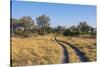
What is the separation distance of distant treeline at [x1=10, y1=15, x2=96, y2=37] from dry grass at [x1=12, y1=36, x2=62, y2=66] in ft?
0.23

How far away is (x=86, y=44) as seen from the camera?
8.34 feet

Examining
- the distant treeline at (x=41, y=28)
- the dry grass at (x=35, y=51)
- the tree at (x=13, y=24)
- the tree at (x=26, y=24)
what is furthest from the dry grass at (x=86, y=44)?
the tree at (x=13, y=24)

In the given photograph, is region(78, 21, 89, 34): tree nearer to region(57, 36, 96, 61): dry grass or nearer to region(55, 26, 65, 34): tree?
region(57, 36, 96, 61): dry grass

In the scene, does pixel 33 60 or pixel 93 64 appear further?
pixel 93 64

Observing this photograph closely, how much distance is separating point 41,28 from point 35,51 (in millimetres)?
271

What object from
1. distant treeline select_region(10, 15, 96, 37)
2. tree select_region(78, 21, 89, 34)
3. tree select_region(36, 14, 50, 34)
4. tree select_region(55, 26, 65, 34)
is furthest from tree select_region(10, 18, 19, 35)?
tree select_region(78, 21, 89, 34)

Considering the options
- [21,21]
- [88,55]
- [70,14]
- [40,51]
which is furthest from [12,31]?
[88,55]

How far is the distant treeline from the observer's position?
228cm

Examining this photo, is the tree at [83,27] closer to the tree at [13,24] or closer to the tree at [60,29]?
the tree at [60,29]

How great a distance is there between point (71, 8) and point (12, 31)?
76cm

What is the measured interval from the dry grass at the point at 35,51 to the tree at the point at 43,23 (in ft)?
0.30

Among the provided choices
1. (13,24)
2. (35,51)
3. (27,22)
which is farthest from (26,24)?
(35,51)

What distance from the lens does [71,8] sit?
2492 mm
